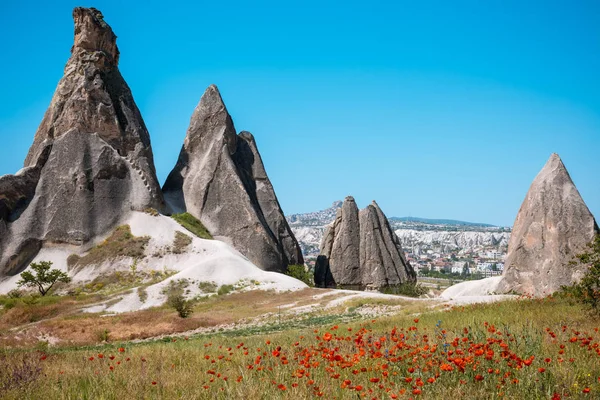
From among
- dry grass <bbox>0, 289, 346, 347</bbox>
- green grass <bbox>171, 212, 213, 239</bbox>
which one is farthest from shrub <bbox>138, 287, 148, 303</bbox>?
green grass <bbox>171, 212, 213, 239</bbox>

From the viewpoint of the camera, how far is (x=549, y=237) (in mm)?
25328

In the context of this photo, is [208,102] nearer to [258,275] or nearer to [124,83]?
[124,83]

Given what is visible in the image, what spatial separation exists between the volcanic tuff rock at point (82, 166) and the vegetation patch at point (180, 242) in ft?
15.5

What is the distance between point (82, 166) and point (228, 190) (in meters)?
12.2

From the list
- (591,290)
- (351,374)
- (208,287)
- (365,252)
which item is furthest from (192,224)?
(351,374)

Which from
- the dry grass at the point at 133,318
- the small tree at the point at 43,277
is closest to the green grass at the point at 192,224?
the small tree at the point at 43,277

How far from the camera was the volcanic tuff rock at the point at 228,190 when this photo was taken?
45.1 meters

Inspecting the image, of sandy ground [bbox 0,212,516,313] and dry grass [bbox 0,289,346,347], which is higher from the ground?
sandy ground [bbox 0,212,516,313]

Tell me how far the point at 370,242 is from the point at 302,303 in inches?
655

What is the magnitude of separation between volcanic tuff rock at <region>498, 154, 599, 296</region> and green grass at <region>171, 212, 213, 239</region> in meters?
25.9

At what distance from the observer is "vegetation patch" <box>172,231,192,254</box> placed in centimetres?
3875

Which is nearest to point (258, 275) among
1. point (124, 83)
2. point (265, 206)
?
point (265, 206)

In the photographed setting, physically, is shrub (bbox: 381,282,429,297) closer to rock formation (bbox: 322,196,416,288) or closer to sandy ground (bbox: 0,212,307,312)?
rock formation (bbox: 322,196,416,288)

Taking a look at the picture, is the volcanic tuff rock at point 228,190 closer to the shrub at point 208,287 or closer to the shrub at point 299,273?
the shrub at point 299,273
